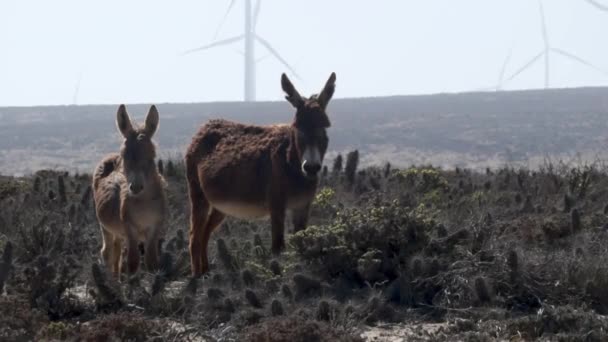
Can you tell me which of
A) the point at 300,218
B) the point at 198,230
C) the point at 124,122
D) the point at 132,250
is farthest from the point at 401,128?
the point at 132,250

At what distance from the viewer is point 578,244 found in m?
12.1

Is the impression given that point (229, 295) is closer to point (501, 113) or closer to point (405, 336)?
point (405, 336)

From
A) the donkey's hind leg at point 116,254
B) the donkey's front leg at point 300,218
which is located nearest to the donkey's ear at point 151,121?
the donkey's hind leg at point 116,254

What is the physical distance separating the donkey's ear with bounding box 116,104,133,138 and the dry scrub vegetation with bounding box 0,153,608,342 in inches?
61.7

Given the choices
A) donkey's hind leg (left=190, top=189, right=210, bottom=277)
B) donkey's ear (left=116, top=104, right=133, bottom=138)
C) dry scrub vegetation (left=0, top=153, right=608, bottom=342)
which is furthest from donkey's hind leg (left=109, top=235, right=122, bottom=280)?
donkey's ear (left=116, top=104, right=133, bottom=138)

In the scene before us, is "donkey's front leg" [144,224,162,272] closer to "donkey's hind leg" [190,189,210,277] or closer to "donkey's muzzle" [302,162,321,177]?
"donkey's hind leg" [190,189,210,277]

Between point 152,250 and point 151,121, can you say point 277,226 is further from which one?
point 151,121

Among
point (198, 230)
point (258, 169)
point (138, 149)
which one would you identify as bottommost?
point (198, 230)

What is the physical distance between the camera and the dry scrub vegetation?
9.12 m

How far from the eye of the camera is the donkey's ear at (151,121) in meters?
12.2

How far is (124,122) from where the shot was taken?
12.2m

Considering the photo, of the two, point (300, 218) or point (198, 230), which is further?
point (198, 230)

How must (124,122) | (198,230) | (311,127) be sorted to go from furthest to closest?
(198,230)
(124,122)
(311,127)

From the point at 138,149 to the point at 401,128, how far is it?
73.1m
